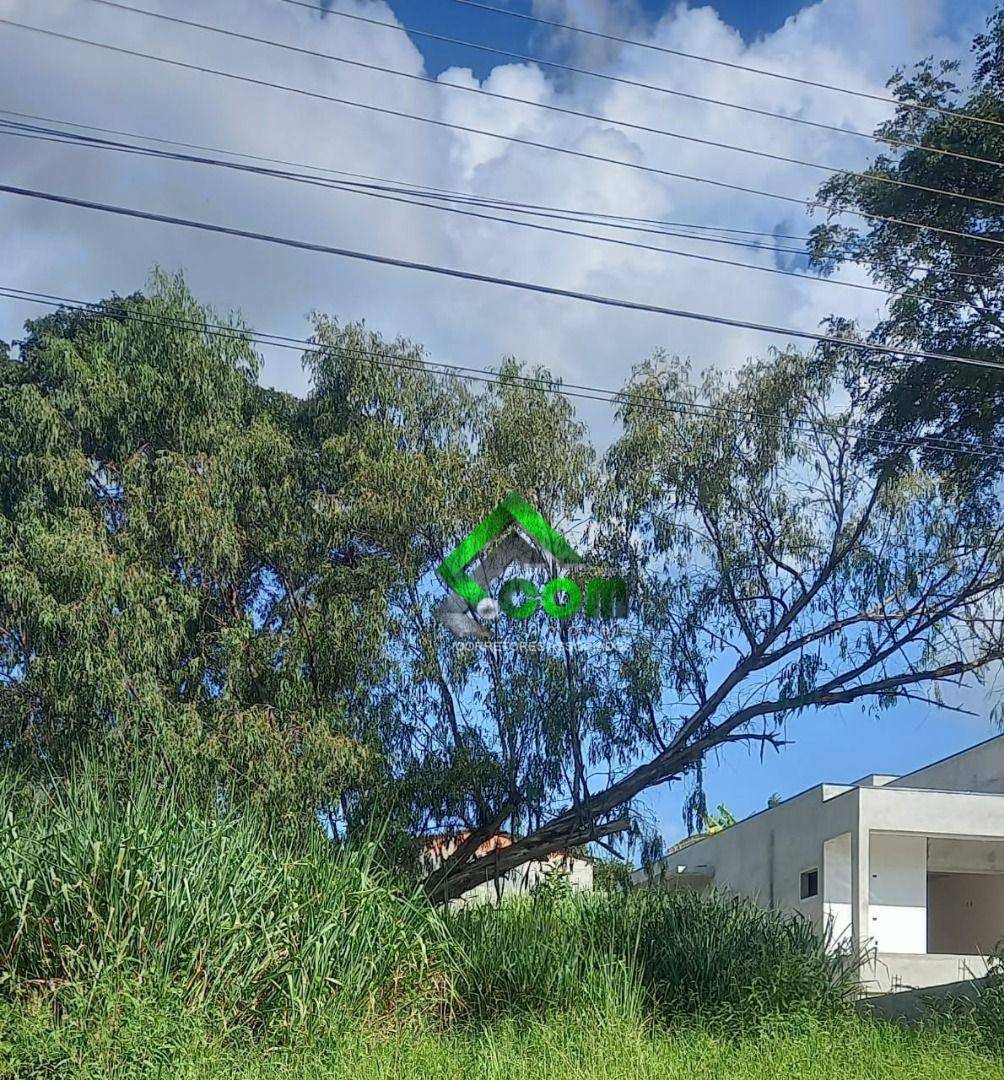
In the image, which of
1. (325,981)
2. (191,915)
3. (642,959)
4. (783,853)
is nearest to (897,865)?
(783,853)

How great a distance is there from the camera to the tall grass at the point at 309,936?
1051 centimetres

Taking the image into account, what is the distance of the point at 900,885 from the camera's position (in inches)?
760

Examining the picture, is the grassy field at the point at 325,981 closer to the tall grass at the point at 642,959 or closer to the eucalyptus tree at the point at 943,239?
the tall grass at the point at 642,959

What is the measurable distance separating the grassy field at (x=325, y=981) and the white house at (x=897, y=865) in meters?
3.04

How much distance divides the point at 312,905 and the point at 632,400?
28.6 feet

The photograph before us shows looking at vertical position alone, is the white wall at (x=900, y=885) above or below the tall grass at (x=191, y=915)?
above

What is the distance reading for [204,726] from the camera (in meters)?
16.2

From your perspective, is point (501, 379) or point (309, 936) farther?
point (501, 379)

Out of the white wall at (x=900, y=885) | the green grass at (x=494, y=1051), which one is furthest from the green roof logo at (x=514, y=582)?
the green grass at (x=494, y=1051)

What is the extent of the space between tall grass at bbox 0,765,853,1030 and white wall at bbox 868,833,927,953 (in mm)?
3990

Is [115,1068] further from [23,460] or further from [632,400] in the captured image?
[632,400]

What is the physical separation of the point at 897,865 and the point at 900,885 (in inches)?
10.5

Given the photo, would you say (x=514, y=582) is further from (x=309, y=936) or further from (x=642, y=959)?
(x=309, y=936)

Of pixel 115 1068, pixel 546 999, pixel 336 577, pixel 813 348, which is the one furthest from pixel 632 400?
pixel 115 1068
